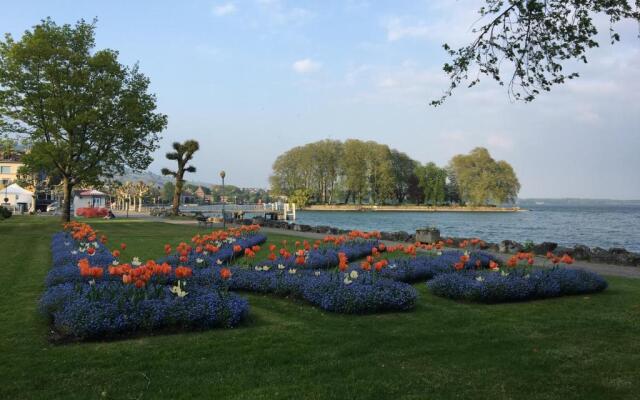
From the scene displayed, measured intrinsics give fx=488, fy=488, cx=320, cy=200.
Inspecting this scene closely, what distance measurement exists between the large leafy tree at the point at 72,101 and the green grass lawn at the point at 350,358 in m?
27.2

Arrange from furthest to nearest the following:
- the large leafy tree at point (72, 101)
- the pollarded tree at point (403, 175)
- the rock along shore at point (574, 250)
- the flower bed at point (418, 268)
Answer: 1. the pollarded tree at point (403, 175)
2. the large leafy tree at point (72, 101)
3. the rock along shore at point (574, 250)
4. the flower bed at point (418, 268)

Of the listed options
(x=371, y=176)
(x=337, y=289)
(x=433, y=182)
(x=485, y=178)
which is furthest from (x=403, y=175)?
(x=337, y=289)

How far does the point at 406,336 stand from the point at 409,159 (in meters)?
140

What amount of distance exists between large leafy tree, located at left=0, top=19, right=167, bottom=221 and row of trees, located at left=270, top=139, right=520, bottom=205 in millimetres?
88235

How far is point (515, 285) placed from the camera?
9.30 metres

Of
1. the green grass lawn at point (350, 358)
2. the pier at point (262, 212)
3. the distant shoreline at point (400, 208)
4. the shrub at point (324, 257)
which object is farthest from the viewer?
the distant shoreline at point (400, 208)

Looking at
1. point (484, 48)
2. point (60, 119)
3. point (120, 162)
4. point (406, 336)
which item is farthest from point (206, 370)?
point (120, 162)

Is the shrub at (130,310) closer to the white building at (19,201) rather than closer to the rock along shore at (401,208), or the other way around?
the white building at (19,201)

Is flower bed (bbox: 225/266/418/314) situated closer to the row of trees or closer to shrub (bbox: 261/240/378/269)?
shrub (bbox: 261/240/378/269)

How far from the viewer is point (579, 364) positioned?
5.69 meters

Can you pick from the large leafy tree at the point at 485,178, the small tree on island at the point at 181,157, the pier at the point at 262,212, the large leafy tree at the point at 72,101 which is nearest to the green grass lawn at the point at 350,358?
the large leafy tree at the point at 72,101

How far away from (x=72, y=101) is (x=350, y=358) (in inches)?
1225

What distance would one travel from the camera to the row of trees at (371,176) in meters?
124

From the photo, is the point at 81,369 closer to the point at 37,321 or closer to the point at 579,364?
the point at 37,321
